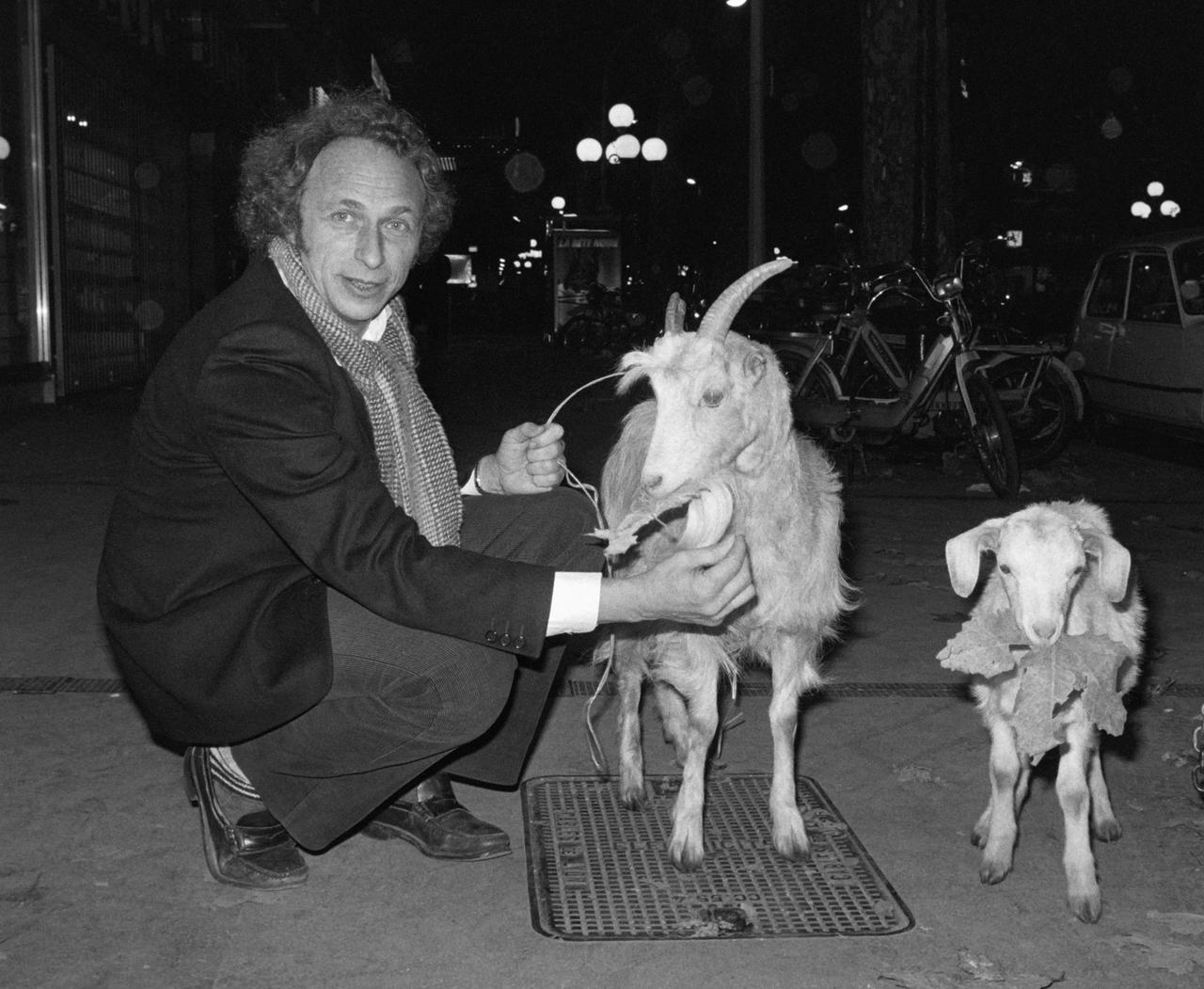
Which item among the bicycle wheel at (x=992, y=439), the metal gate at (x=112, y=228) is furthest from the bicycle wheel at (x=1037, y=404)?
the metal gate at (x=112, y=228)

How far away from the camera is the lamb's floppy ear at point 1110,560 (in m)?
3.32

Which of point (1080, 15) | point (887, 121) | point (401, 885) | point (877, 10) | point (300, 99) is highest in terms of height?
point (1080, 15)

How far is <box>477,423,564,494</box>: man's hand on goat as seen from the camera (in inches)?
147

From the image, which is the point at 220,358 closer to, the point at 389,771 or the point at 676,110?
the point at 389,771

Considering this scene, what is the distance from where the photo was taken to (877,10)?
13930 mm

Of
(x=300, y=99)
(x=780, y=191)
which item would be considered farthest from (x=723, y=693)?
(x=780, y=191)

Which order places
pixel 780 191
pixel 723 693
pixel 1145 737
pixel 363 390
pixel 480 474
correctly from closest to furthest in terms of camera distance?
pixel 363 390
pixel 480 474
pixel 1145 737
pixel 723 693
pixel 780 191

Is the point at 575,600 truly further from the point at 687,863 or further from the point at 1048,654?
the point at 1048,654

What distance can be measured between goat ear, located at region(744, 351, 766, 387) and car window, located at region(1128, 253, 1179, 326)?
8394mm

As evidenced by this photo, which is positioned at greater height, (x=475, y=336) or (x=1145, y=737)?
(x=475, y=336)

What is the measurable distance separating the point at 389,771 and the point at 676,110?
30.7 m

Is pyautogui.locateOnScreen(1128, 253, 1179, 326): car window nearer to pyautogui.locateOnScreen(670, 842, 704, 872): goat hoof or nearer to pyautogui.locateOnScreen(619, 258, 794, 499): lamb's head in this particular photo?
pyautogui.locateOnScreen(619, 258, 794, 499): lamb's head

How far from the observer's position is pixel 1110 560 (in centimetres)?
333

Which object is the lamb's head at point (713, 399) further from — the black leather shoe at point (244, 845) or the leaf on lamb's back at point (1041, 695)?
the black leather shoe at point (244, 845)
